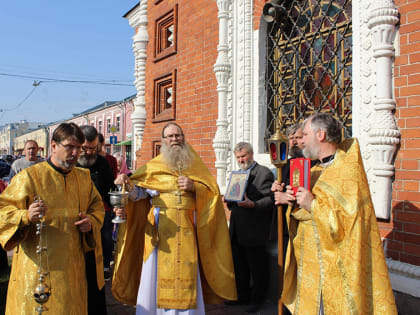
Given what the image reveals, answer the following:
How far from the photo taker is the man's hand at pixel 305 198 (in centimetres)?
242

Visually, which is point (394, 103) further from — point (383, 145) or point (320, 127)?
point (320, 127)

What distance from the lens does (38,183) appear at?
2500mm

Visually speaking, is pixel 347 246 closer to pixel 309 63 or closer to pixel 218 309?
pixel 218 309

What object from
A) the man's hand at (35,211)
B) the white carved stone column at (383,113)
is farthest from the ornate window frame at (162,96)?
the man's hand at (35,211)

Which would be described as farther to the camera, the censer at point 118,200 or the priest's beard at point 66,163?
the censer at point 118,200

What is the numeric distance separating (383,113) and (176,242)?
2228 millimetres

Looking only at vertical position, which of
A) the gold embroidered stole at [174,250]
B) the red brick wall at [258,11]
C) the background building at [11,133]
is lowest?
the gold embroidered stole at [174,250]

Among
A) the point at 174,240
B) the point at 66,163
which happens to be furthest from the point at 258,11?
the point at 66,163

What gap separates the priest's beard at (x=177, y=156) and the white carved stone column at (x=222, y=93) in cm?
203

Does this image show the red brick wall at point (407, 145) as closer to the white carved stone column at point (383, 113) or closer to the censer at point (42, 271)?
the white carved stone column at point (383, 113)

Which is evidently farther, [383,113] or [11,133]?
[11,133]

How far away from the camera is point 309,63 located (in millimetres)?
4547

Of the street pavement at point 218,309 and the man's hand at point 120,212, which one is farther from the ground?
the man's hand at point 120,212

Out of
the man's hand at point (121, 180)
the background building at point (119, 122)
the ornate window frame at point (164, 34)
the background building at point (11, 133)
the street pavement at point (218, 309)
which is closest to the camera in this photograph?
the man's hand at point (121, 180)
